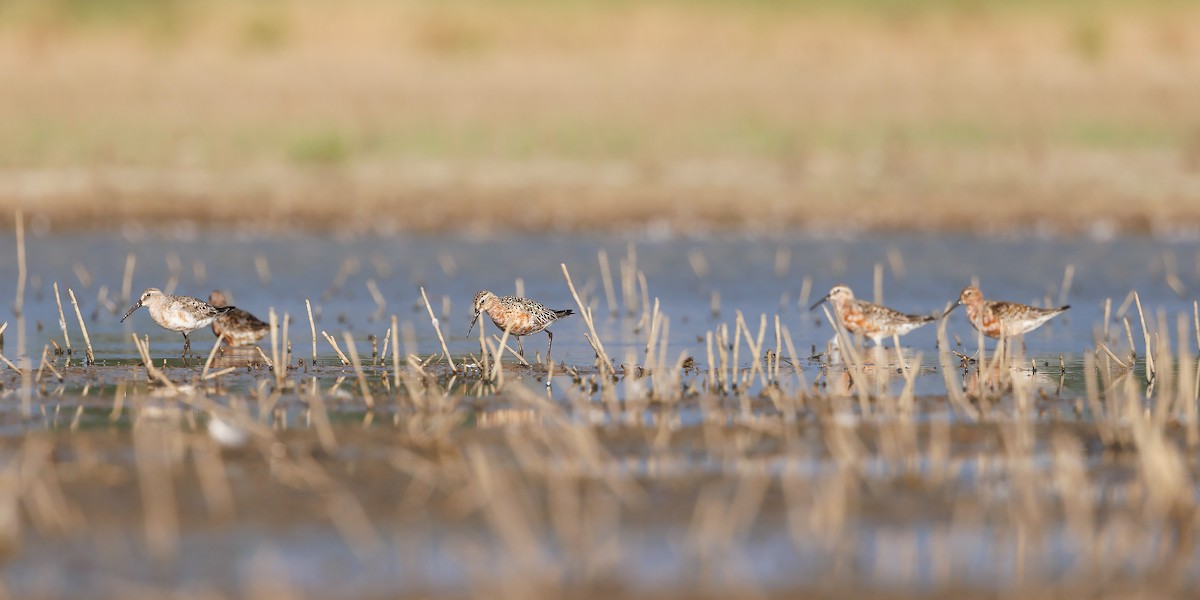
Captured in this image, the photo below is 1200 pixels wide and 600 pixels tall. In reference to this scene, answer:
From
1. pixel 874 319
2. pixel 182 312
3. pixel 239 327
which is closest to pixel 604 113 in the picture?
pixel 874 319

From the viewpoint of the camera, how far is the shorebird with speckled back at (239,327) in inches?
665

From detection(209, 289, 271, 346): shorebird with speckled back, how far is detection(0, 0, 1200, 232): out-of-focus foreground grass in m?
11.3

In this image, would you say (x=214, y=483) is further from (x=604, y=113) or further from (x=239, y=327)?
(x=604, y=113)

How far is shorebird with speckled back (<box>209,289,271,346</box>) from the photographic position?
16.9 m

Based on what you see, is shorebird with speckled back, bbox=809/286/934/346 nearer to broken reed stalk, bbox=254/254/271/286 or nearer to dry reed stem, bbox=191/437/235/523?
dry reed stem, bbox=191/437/235/523

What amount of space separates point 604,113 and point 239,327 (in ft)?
60.7

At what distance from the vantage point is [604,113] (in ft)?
114

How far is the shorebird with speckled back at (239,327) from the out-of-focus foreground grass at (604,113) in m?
11.3

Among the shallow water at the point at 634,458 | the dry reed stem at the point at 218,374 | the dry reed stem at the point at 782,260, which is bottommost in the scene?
the shallow water at the point at 634,458

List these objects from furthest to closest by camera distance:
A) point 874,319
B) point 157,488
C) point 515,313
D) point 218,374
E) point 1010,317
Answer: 1. point 874,319
2. point 1010,317
3. point 515,313
4. point 218,374
5. point 157,488

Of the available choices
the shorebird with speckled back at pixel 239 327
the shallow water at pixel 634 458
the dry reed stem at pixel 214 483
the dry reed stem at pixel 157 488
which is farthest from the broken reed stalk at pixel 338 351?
the dry reed stem at pixel 214 483

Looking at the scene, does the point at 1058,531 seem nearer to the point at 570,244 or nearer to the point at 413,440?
the point at 413,440

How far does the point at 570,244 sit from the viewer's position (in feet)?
86.9

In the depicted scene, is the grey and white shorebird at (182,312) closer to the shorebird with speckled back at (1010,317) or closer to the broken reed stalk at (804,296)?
the broken reed stalk at (804,296)
